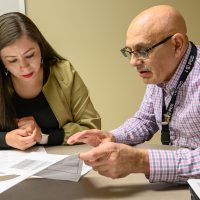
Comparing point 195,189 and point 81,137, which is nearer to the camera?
point 195,189

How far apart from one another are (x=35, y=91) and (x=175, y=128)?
726mm

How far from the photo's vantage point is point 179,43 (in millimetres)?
1247

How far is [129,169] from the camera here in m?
0.96

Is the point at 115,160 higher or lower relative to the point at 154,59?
lower

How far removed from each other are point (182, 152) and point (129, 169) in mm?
184

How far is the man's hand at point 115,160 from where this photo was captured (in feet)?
3.08

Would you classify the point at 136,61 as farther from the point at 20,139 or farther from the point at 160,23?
the point at 20,139

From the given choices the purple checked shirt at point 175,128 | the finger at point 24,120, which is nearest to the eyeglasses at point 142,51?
the purple checked shirt at point 175,128

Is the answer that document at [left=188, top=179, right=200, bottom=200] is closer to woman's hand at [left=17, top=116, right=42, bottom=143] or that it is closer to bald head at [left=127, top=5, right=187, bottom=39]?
bald head at [left=127, top=5, right=187, bottom=39]

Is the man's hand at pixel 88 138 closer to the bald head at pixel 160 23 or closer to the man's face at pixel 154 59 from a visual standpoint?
the man's face at pixel 154 59

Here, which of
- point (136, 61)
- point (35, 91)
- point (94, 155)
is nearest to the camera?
point (94, 155)

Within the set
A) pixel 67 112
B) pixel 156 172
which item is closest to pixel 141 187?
pixel 156 172

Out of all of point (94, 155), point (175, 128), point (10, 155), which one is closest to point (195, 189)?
point (94, 155)

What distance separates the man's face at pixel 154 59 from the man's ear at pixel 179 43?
2cm
